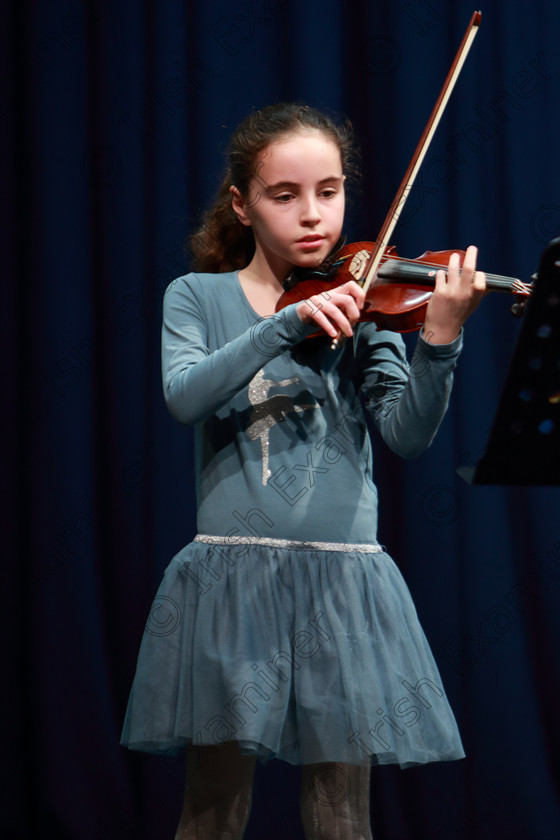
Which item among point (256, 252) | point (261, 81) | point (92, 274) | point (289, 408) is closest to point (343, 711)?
point (289, 408)

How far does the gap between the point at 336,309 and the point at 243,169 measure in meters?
0.35

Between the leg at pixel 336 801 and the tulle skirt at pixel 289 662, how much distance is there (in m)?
0.06

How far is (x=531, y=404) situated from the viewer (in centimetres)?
75

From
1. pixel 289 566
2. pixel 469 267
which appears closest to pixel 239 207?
pixel 469 267

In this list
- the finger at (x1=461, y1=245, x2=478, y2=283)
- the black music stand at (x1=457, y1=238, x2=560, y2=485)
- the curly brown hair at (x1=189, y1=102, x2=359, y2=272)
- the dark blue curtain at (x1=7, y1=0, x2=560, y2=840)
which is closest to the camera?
the black music stand at (x1=457, y1=238, x2=560, y2=485)

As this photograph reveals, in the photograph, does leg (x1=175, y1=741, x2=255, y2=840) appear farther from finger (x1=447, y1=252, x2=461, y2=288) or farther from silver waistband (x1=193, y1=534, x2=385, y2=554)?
finger (x1=447, y1=252, x2=461, y2=288)

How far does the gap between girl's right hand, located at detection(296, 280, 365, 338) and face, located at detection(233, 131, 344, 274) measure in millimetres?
163

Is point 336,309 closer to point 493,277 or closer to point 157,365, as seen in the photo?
point 493,277

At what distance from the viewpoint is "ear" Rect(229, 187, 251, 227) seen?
124 cm

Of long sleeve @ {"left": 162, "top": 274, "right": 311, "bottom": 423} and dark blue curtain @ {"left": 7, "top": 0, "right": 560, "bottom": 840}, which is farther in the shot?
dark blue curtain @ {"left": 7, "top": 0, "right": 560, "bottom": 840}

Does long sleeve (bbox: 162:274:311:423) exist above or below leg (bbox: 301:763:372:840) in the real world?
above

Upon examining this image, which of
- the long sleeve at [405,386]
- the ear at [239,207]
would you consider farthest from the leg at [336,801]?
the ear at [239,207]

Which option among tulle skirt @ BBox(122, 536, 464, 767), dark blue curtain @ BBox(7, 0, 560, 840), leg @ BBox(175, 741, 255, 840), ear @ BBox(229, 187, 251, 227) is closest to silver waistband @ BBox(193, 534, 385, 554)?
tulle skirt @ BBox(122, 536, 464, 767)

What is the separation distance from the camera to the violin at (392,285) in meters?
1.11
